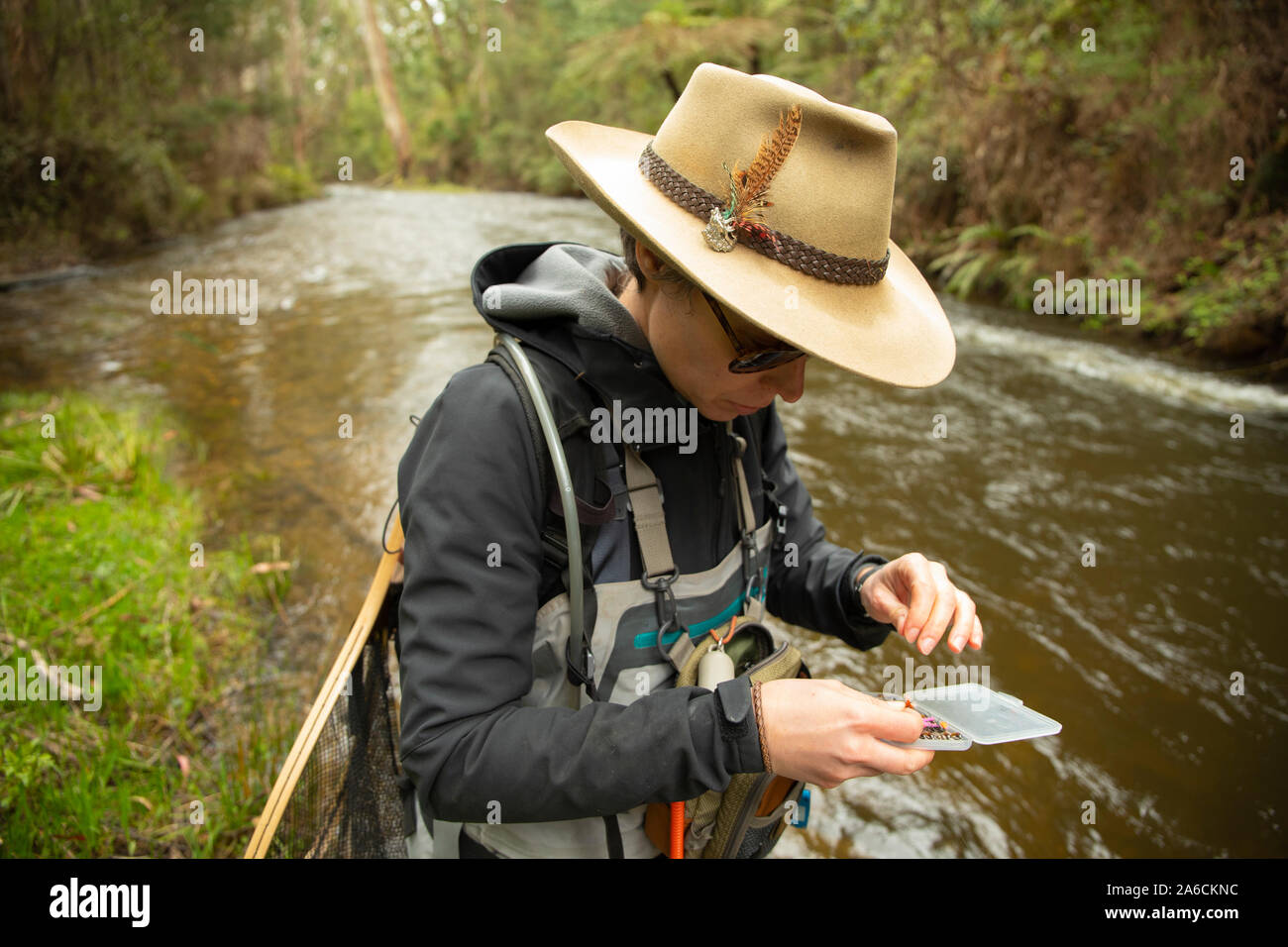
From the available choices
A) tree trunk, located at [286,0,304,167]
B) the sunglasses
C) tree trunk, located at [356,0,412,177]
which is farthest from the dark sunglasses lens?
tree trunk, located at [356,0,412,177]

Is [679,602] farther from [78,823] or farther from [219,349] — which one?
[219,349]

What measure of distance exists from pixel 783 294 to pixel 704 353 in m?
0.18

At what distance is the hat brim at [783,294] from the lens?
1100 millimetres

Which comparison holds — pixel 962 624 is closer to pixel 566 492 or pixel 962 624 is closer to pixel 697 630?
pixel 697 630

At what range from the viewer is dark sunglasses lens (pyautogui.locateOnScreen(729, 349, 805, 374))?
1.20m

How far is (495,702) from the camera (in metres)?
1.11

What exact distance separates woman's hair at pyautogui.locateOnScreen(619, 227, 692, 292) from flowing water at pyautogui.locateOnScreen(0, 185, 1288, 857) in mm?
2133

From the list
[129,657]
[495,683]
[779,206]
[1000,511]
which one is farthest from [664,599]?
[1000,511]

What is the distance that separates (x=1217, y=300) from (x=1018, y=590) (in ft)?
18.2

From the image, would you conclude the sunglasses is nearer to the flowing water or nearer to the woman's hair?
the woman's hair

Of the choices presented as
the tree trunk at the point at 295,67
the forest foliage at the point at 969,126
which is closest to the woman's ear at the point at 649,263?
A: the forest foliage at the point at 969,126

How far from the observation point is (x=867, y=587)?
1.58 metres

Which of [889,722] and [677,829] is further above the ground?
[889,722]

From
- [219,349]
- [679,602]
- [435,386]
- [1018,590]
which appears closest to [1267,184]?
[1018,590]
